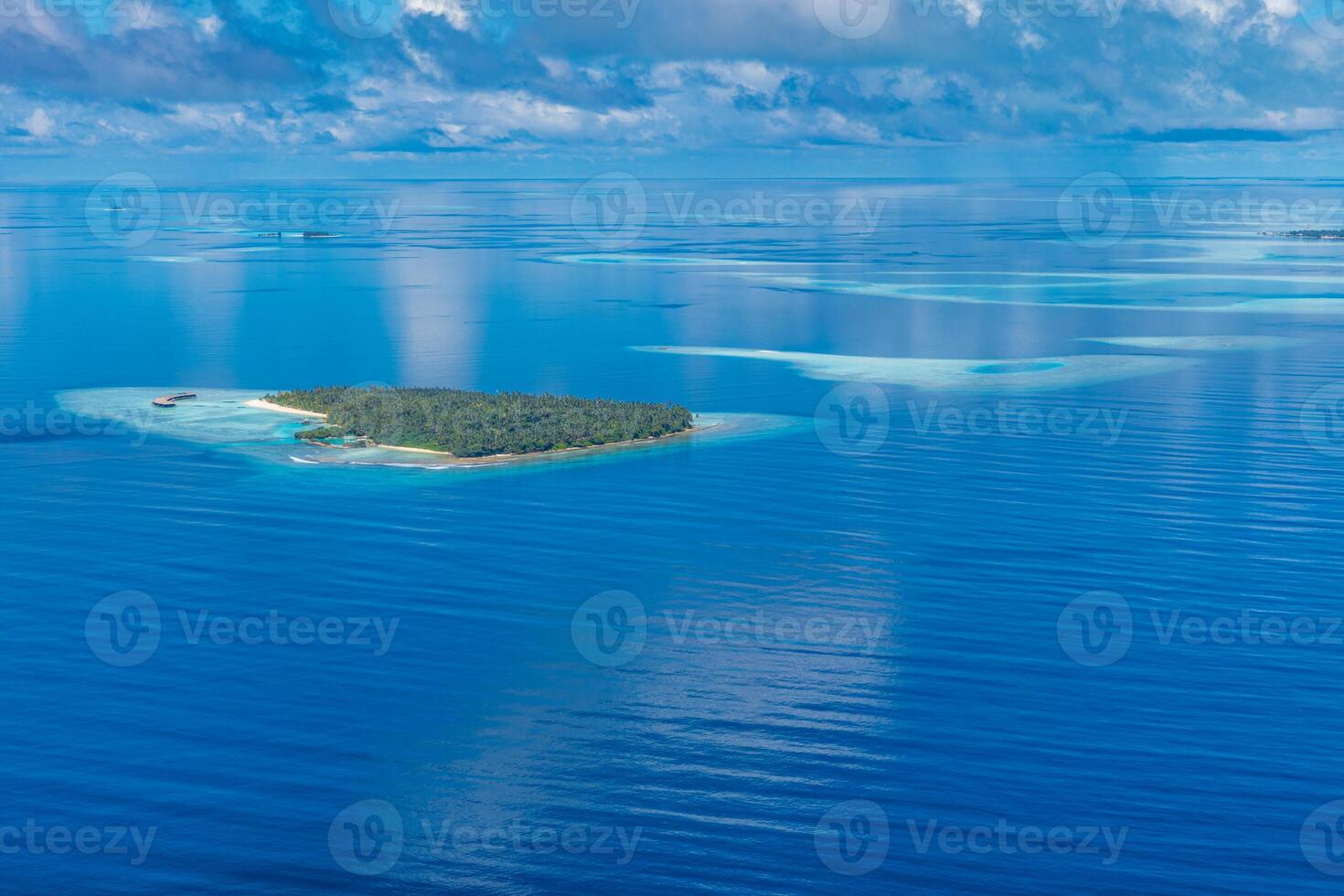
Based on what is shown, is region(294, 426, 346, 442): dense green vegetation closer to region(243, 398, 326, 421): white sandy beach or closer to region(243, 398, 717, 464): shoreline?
region(243, 398, 717, 464): shoreline

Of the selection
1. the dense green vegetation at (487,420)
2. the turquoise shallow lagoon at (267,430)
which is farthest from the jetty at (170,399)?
the dense green vegetation at (487,420)

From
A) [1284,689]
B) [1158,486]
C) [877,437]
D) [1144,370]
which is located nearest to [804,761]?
[1284,689]

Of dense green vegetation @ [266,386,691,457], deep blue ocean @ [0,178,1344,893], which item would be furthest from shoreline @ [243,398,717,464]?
deep blue ocean @ [0,178,1344,893]

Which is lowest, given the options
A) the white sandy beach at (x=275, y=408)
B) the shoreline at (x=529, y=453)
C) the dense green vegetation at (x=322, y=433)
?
the shoreline at (x=529, y=453)

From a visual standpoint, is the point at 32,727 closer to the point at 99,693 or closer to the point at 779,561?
the point at 99,693

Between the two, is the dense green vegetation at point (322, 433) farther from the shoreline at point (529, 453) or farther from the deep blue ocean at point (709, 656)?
the deep blue ocean at point (709, 656)

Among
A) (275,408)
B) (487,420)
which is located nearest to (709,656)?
(487,420)
